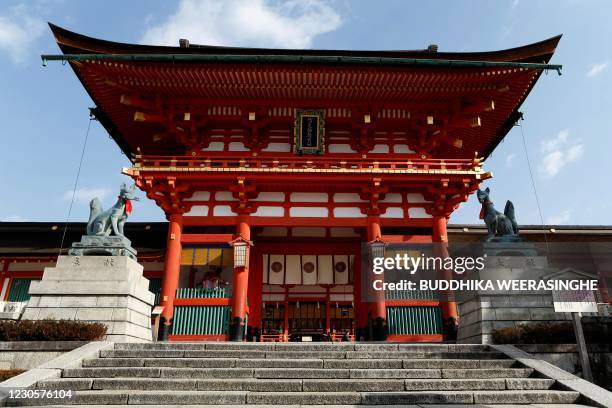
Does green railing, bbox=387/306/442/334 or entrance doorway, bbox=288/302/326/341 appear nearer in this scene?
green railing, bbox=387/306/442/334

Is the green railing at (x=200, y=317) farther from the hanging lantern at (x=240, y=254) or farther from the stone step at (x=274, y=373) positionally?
the stone step at (x=274, y=373)

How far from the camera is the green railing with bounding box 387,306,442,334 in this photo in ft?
45.1

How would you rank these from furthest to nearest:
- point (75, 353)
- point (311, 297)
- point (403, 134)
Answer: point (311, 297)
point (403, 134)
point (75, 353)

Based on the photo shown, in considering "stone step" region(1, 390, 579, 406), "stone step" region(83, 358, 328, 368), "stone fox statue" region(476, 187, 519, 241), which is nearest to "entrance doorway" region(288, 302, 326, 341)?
"stone fox statue" region(476, 187, 519, 241)

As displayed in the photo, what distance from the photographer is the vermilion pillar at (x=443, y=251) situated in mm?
13766

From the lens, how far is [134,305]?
1031cm

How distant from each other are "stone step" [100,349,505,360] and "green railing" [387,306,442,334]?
18.0 feet

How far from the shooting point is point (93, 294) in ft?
32.6

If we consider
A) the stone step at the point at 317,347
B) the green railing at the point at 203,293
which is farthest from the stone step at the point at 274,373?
the green railing at the point at 203,293

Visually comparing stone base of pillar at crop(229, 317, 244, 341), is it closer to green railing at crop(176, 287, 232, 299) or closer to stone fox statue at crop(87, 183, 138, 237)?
green railing at crop(176, 287, 232, 299)

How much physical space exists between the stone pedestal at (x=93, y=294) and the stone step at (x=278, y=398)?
3582 mm

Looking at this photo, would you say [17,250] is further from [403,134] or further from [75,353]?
[403,134]

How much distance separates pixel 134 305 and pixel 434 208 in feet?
35.4

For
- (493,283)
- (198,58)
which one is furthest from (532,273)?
(198,58)
